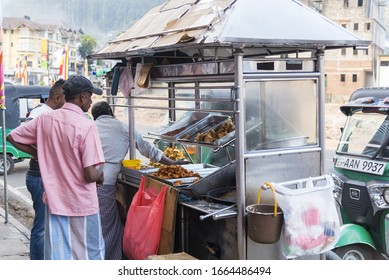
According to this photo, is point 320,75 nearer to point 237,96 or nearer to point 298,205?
point 237,96

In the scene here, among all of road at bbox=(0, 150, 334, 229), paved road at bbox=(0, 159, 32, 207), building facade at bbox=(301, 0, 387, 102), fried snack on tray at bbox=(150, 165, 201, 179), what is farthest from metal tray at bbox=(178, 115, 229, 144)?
building facade at bbox=(301, 0, 387, 102)

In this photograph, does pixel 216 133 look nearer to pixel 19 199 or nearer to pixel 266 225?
pixel 266 225

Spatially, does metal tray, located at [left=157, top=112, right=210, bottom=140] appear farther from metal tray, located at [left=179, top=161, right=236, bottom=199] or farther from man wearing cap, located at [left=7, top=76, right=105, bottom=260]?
man wearing cap, located at [left=7, top=76, right=105, bottom=260]

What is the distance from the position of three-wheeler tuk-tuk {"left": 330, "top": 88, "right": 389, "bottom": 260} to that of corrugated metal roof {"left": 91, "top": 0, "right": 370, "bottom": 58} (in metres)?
1.32

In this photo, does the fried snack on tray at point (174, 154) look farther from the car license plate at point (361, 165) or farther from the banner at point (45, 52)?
the banner at point (45, 52)

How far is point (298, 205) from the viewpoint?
3.50 meters

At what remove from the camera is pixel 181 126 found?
17.6 ft

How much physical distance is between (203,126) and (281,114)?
4.23 ft

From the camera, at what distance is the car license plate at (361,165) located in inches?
184

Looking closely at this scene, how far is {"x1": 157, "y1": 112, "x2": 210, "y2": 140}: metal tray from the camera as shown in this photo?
202 inches

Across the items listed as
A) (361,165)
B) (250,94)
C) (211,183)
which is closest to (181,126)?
(211,183)

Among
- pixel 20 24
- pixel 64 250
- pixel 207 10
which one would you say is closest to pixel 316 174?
pixel 207 10

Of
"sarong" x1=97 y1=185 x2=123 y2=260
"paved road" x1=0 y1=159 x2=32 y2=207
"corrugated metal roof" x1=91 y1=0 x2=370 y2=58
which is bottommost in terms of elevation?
"paved road" x1=0 y1=159 x2=32 y2=207

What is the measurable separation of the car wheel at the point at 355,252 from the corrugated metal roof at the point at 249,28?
6.12ft
